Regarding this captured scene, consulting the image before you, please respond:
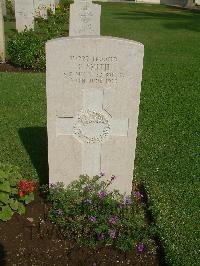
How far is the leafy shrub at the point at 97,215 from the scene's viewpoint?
11.5 feet

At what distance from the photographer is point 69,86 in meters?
3.53

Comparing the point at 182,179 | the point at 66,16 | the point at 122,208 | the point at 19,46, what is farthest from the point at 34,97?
the point at 66,16

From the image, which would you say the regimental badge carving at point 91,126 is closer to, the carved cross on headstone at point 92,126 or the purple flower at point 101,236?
A: the carved cross on headstone at point 92,126

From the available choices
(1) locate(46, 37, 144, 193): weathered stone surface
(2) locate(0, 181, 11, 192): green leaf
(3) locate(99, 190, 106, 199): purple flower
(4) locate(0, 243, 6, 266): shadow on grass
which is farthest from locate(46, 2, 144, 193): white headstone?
(4) locate(0, 243, 6, 266): shadow on grass

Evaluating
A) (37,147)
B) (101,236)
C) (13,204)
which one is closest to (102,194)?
(101,236)

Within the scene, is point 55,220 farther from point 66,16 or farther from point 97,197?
point 66,16

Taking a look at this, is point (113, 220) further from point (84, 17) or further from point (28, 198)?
point (84, 17)

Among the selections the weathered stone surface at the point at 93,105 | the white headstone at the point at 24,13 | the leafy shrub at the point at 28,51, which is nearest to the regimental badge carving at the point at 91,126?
the weathered stone surface at the point at 93,105

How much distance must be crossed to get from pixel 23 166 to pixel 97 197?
4.86 ft

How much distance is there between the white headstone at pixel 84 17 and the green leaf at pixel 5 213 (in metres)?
7.35

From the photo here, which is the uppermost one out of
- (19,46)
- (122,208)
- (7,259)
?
(19,46)

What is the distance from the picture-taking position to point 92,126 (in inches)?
148

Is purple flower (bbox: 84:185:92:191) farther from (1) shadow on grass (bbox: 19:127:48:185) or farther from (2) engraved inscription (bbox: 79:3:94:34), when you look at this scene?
(2) engraved inscription (bbox: 79:3:94:34)

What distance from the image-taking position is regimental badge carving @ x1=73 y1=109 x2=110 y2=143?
3684mm
